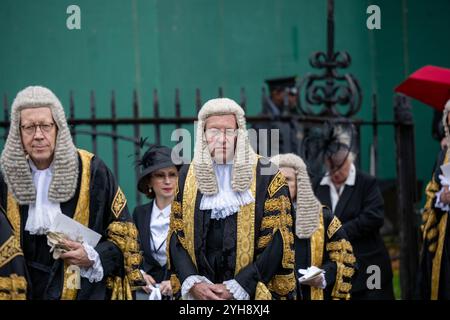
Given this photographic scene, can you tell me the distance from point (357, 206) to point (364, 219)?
201 mm

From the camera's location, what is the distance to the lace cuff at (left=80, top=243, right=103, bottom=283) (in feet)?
20.3

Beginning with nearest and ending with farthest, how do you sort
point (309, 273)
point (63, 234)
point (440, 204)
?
point (63, 234) → point (309, 273) → point (440, 204)

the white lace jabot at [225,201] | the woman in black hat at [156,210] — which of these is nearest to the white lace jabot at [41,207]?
the white lace jabot at [225,201]

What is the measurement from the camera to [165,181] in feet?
26.3

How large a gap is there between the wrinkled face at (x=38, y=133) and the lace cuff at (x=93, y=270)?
23.7 inches

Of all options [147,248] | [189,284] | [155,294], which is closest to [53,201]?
[189,284]

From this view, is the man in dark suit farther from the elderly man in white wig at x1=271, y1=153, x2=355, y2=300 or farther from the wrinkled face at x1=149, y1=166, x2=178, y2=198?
the wrinkled face at x1=149, y1=166, x2=178, y2=198

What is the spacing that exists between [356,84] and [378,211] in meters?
1.38

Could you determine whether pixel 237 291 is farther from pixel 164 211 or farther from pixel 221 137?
pixel 164 211

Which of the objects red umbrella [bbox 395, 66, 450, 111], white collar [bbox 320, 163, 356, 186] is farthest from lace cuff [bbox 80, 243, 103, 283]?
white collar [bbox 320, 163, 356, 186]

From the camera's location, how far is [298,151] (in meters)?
9.64

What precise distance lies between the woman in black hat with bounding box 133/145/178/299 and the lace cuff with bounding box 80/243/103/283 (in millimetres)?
1568

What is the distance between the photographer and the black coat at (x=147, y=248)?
7859mm

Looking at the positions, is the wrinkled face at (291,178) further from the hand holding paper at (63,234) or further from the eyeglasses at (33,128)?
the eyeglasses at (33,128)
